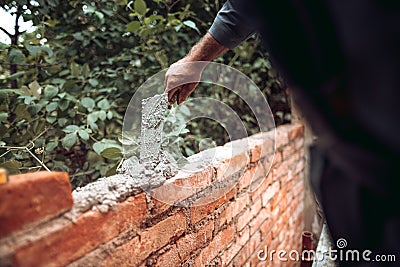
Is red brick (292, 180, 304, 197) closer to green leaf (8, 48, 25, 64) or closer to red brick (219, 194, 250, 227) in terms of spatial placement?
red brick (219, 194, 250, 227)

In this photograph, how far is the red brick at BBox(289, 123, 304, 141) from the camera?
2.32 metres

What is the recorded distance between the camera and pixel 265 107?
6.27 feet

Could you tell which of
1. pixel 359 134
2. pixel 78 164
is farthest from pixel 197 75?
pixel 78 164

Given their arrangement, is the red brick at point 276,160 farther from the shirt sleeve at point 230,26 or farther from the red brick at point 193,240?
the shirt sleeve at point 230,26

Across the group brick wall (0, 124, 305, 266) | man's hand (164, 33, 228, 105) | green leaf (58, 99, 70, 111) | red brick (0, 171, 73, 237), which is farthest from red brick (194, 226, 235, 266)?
green leaf (58, 99, 70, 111)

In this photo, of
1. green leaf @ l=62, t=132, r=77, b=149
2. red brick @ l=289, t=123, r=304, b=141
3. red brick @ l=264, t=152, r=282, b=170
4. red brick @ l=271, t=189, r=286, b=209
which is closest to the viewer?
green leaf @ l=62, t=132, r=77, b=149

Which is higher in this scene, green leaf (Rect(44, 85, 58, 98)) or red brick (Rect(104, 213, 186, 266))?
green leaf (Rect(44, 85, 58, 98))

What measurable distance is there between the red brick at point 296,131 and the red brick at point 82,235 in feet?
5.52

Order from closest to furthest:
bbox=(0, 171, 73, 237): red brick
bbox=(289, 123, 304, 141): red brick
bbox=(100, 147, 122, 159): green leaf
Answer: bbox=(0, 171, 73, 237): red brick, bbox=(100, 147, 122, 159): green leaf, bbox=(289, 123, 304, 141): red brick

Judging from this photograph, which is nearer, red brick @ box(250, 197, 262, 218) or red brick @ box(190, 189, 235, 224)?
red brick @ box(190, 189, 235, 224)

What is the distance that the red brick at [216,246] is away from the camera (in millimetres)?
1072

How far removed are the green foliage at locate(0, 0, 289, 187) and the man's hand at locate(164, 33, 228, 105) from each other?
279 mm

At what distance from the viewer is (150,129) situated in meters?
0.90

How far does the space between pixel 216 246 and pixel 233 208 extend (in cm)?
19
